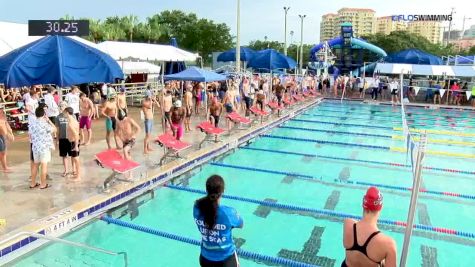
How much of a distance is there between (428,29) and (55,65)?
440 feet

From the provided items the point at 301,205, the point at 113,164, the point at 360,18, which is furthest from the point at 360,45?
the point at 360,18

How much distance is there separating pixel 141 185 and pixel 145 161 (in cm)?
145

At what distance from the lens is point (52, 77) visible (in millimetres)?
6254

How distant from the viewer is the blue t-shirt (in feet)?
10.4

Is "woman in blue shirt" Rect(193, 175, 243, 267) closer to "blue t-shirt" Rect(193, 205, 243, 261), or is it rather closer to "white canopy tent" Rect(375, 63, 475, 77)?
"blue t-shirt" Rect(193, 205, 243, 261)

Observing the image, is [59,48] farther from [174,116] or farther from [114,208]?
[174,116]

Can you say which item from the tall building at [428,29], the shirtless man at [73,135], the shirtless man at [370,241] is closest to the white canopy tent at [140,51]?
the shirtless man at [73,135]

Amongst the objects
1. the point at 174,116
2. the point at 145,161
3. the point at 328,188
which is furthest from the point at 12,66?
the point at 328,188

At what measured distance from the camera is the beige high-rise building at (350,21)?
109m

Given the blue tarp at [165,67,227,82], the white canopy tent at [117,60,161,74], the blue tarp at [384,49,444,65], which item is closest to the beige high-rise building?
the blue tarp at [384,49,444,65]

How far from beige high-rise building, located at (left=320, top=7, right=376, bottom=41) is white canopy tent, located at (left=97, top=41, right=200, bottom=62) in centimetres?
9455

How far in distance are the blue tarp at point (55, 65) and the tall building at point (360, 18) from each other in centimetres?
10767

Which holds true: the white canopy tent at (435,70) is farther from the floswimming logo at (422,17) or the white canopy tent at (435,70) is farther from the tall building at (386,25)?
the tall building at (386,25)

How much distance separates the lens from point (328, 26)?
111875 millimetres
